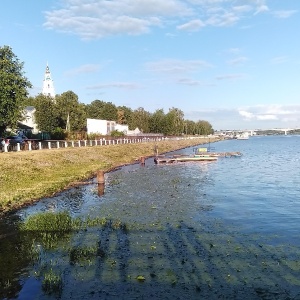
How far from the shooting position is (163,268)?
1525 centimetres

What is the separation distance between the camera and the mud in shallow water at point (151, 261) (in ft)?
43.5

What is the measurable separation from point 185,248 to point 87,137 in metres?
91.2

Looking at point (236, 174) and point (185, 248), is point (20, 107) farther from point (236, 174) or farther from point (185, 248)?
point (185, 248)

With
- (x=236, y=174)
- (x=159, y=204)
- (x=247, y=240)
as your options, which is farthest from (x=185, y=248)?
(x=236, y=174)

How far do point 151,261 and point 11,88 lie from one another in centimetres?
4430

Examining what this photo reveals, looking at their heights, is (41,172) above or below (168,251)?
above

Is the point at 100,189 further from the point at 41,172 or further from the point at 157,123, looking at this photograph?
the point at 157,123

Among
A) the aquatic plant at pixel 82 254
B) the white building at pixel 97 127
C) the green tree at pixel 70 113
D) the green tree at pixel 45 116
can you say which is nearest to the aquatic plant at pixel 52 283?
the aquatic plant at pixel 82 254

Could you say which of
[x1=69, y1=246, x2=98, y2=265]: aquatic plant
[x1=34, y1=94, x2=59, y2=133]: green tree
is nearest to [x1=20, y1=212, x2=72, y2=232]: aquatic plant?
[x1=69, y1=246, x2=98, y2=265]: aquatic plant

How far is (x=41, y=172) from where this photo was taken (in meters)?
42.5

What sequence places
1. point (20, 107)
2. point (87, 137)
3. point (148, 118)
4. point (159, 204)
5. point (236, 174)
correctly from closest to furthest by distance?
1. point (159, 204)
2. point (236, 174)
3. point (20, 107)
4. point (87, 137)
5. point (148, 118)

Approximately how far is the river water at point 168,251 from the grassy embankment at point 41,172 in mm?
2129

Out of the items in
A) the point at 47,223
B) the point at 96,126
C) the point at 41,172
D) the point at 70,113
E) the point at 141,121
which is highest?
the point at 70,113

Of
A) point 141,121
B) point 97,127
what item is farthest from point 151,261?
point 141,121
